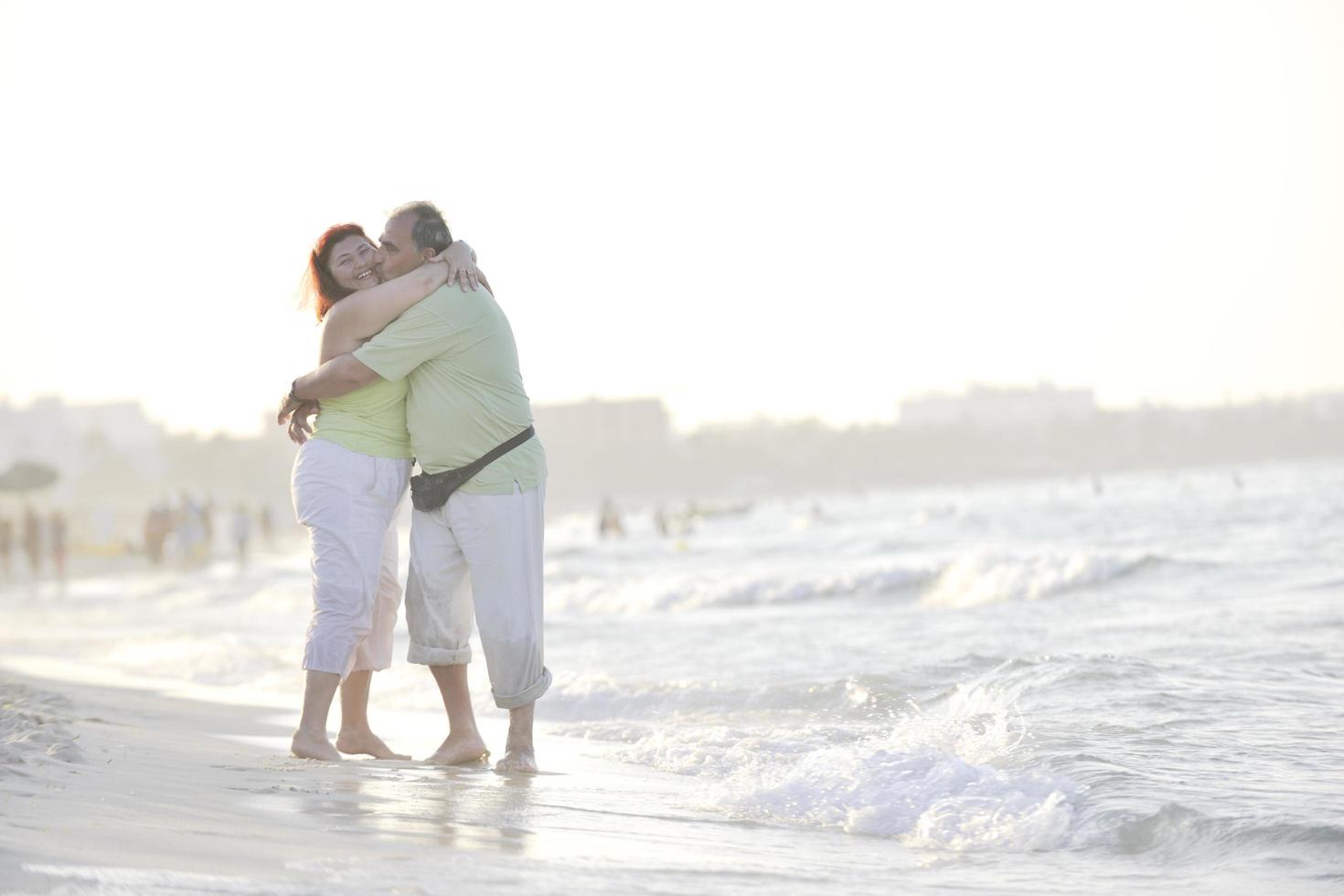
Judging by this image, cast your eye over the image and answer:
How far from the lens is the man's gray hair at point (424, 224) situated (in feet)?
13.0

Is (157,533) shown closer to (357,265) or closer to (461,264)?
(357,265)

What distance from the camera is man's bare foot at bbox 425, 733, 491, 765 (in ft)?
13.4

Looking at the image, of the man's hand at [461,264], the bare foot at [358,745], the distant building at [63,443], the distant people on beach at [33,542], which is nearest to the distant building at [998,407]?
the distant building at [63,443]

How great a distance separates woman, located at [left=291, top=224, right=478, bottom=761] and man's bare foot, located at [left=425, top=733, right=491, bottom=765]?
30 cm

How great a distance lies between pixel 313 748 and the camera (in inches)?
156

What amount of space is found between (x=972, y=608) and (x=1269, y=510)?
19102mm

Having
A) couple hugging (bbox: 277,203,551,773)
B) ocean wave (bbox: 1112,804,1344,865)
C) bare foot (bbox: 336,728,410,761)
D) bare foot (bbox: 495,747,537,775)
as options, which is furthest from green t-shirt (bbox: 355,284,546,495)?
ocean wave (bbox: 1112,804,1344,865)

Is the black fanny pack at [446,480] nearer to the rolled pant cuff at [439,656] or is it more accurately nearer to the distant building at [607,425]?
the rolled pant cuff at [439,656]

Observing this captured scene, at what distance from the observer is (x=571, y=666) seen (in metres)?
7.70

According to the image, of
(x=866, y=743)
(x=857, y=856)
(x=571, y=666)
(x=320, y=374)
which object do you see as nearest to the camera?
(x=857, y=856)

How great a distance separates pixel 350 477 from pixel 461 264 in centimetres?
65

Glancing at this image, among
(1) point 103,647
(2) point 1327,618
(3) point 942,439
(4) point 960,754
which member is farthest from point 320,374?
(3) point 942,439

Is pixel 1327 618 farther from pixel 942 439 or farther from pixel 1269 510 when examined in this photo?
pixel 942 439

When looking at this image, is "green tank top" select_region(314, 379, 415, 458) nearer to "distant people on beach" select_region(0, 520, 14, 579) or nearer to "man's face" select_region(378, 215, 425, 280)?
"man's face" select_region(378, 215, 425, 280)
